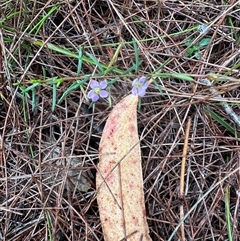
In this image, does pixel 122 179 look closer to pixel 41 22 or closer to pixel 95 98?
pixel 95 98

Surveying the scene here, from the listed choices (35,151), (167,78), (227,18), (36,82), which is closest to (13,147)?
(35,151)

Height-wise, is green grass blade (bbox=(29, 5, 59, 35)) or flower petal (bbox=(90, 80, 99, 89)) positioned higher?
green grass blade (bbox=(29, 5, 59, 35))

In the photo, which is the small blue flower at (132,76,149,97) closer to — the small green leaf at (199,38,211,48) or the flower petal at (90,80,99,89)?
the flower petal at (90,80,99,89)

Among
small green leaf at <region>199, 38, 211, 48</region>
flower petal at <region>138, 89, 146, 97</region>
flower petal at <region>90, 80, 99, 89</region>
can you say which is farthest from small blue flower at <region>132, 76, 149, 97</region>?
small green leaf at <region>199, 38, 211, 48</region>

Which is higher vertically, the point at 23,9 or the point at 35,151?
the point at 23,9

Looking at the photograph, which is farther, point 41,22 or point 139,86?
point 41,22

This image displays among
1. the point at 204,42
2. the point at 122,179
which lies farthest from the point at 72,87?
the point at 204,42

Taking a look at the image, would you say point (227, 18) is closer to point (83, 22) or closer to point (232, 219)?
point (83, 22)
